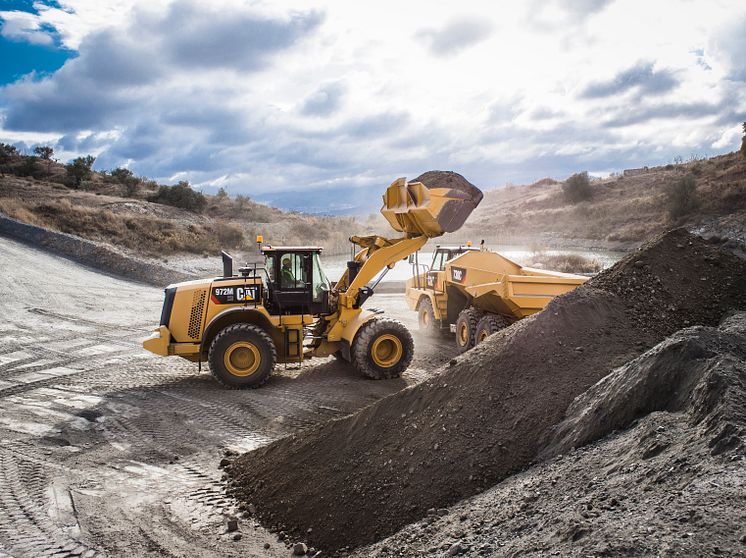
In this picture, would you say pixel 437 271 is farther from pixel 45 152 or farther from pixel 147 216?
pixel 45 152

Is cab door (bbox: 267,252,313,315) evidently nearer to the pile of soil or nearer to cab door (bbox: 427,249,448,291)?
cab door (bbox: 427,249,448,291)

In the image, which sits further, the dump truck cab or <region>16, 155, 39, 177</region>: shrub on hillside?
<region>16, 155, 39, 177</region>: shrub on hillside

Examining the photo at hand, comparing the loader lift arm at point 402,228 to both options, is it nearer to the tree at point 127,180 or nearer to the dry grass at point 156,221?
the dry grass at point 156,221

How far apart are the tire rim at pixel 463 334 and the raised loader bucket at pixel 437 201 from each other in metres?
2.02

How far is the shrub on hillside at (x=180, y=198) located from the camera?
133 feet

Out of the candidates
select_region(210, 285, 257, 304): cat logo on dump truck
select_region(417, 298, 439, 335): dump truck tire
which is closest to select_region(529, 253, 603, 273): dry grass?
select_region(417, 298, 439, 335): dump truck tire

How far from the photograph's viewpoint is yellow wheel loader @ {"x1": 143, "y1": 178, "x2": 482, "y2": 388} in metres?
9.80

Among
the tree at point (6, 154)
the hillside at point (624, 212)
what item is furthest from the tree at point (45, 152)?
the hillside at point (624, 212)

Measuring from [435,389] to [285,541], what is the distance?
1902 millimetres

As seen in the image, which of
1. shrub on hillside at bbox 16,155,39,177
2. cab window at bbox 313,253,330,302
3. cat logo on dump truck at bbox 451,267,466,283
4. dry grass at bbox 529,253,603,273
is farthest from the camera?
shrub on hillside at bbox 16,155,39,177

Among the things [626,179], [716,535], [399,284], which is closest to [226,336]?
[716,535]

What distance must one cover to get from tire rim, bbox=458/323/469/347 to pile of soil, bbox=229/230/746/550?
426cm

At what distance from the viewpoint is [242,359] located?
9.81 metres

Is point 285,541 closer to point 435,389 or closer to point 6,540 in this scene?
point 435,389
